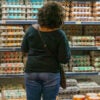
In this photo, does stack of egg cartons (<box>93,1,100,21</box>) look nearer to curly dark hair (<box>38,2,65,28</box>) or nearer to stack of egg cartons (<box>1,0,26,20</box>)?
stack of egg cartons (<box>1,0,26,20</box>)

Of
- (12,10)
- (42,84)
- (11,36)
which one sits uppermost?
(12,10)

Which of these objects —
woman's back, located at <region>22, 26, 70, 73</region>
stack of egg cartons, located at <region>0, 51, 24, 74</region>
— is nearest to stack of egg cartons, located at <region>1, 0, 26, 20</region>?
stack of egg cartons, located at <region>0, 51, 24, 74</region>

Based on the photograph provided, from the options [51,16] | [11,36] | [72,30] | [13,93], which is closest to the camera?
[51,16]

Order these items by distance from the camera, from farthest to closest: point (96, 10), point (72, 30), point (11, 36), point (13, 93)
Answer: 1. point (72, 30)
2. point (96, 10)
3. point (11, 36)
4. point (13, 93)

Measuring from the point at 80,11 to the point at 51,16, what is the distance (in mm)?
2104

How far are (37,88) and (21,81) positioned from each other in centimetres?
270

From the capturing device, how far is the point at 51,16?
307 cm

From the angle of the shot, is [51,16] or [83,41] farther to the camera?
[83,41]

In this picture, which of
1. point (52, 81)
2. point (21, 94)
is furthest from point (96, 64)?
point (52, 81)

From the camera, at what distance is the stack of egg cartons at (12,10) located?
4.96 metres

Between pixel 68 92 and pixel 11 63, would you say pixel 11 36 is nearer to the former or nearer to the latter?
pixel 11 63

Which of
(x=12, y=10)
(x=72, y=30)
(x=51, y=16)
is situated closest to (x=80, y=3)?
(x=72, y=30)

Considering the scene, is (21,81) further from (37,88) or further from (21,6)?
(37,88)

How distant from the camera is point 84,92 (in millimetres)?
5047
